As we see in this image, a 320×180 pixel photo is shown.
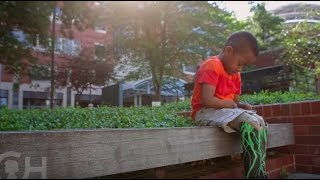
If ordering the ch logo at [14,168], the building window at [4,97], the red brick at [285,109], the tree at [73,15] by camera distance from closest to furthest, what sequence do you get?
the ch logo at [14,168], the red brick at [285,109], the tree at [73,15], the building window at [4,97]

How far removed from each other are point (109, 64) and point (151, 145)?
26472 millimetres

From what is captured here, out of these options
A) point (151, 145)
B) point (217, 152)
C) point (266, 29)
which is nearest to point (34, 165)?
point (151, 145)

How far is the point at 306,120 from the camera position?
15.5 ft

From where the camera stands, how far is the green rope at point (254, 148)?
308 centimetres

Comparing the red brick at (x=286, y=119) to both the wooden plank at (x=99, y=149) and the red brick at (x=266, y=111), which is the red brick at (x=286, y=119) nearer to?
the red brick at (x=266, y=111)

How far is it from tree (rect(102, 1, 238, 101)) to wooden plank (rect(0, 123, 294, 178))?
63.3 feet

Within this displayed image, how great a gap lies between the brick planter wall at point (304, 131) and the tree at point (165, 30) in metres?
17.5

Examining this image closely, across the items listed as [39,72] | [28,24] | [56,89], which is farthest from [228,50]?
[56,89]

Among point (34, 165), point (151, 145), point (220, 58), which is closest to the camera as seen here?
point (34, 165)

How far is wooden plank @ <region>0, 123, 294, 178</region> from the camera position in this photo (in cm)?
199

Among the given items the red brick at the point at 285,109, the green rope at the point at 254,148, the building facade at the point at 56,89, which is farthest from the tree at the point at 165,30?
the green rope at the point at 254,148

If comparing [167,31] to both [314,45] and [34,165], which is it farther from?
[34,165]

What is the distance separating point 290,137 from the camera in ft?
15.6

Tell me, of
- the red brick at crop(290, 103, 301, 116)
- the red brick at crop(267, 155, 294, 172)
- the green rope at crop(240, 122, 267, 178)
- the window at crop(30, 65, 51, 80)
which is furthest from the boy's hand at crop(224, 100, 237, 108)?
the window at crop(30, 65, 51, 80)
